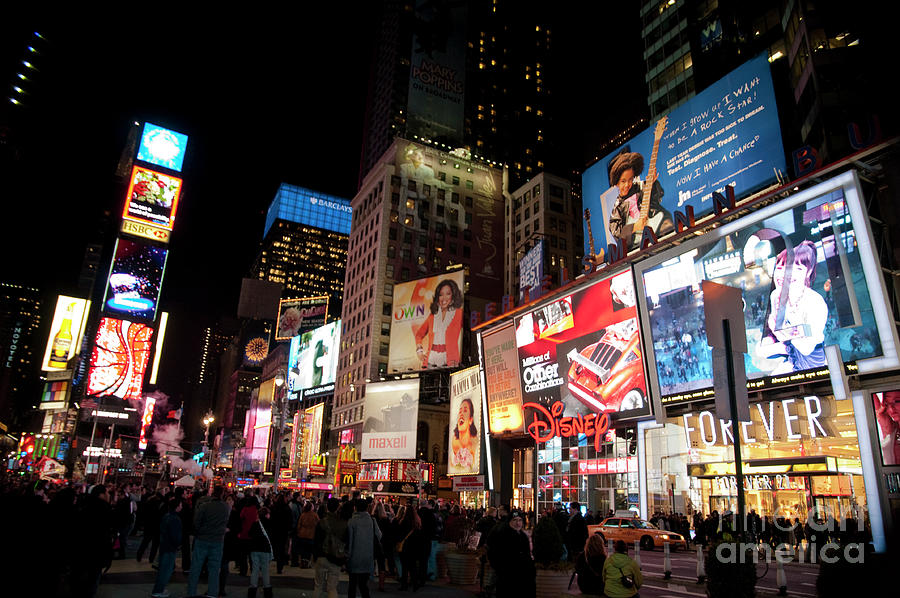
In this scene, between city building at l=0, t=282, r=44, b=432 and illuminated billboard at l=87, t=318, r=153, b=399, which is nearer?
illuminated billboard at l=87, t=318, r=153, b=399

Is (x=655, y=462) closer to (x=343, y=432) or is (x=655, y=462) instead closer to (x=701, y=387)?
(x=701, y=387)

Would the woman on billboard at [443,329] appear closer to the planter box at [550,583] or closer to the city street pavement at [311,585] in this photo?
the city street pavement at [311,585]

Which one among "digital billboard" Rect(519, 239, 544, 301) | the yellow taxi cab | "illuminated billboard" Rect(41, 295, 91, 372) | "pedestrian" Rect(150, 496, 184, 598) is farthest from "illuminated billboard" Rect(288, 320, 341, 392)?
"pedestrian" Rect(150, 496, 184, 598)

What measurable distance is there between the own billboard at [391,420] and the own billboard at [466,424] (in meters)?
9.02

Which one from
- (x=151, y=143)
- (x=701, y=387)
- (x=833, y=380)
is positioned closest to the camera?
(x=833, y=380)

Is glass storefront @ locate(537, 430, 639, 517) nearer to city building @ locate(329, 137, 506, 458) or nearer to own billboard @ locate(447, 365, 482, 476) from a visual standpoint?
own billboard @ locate(447, 365, 482, 476)

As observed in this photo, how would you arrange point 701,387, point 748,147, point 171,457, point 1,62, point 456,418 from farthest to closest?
1. point 171,457
2. point 456,418
3. point 748,147
4. point 701,387
5. point 1,62

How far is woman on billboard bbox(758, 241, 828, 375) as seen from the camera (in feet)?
78.0

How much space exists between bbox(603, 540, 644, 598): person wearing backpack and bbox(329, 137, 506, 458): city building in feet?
238

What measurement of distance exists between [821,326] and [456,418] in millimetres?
33465

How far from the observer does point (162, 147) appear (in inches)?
3223

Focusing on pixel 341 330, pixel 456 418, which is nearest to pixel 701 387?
pixel 456 418

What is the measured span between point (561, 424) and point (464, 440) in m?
16.0

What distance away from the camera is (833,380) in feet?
75.3
